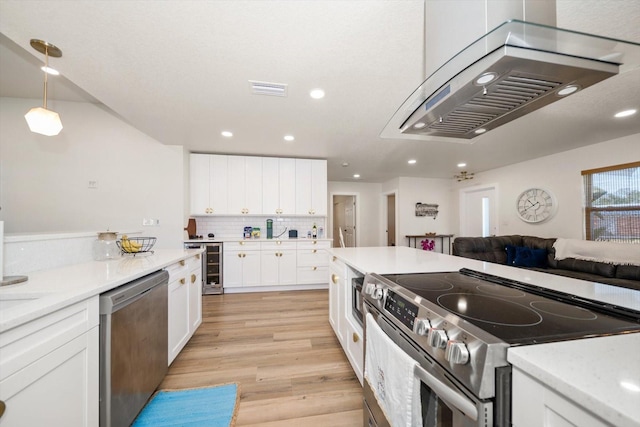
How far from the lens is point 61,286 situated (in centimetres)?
106

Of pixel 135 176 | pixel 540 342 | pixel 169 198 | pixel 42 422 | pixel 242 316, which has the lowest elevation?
pixel 242 316

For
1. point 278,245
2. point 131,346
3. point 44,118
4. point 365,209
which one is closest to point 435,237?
point 365,209

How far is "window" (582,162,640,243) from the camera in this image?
3129 mm

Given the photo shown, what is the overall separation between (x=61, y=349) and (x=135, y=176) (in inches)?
133

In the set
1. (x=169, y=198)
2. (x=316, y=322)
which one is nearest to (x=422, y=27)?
(x=316, y=322)

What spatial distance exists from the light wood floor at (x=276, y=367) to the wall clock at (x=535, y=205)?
4352 mm

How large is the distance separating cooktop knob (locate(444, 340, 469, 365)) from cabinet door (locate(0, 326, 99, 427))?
1300 mm

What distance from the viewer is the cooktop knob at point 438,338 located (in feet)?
2.23

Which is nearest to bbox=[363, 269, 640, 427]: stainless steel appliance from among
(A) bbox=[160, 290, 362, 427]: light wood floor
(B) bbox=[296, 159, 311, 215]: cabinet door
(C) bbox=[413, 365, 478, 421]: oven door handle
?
(C) bbox=[413, 365, 478, 421]: oven door handle

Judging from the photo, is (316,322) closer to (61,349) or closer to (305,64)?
(61,349)

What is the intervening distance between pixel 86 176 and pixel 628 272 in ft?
23.4

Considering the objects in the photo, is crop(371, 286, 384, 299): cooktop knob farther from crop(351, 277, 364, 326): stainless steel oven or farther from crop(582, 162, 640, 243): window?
crop(582, 162, 640, 243): window

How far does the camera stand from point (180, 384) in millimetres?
1674

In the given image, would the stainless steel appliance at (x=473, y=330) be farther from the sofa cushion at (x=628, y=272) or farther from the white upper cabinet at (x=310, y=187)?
the white upper cabinet at (x=310, y=187)
